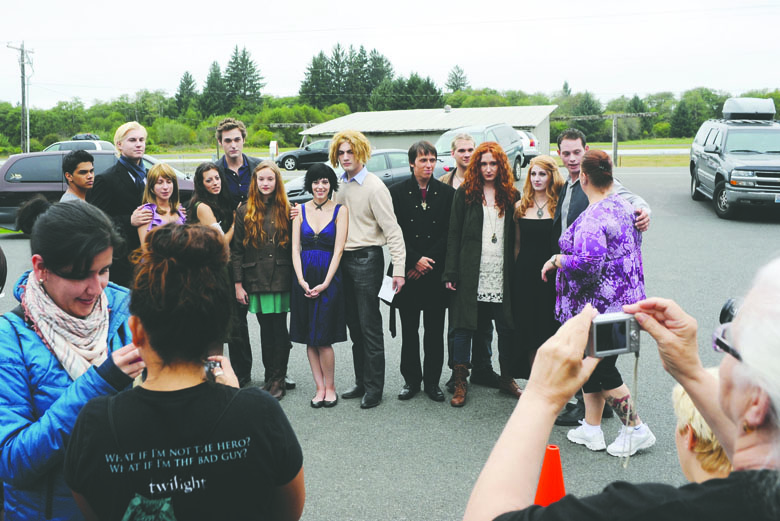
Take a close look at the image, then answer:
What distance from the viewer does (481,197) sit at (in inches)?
217

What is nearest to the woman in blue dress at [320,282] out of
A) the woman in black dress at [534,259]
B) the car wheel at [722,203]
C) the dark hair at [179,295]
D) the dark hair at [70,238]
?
the woman in black dress at [534,259]

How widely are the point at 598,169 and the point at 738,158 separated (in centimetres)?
1187

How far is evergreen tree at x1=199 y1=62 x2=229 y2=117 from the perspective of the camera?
333 ft

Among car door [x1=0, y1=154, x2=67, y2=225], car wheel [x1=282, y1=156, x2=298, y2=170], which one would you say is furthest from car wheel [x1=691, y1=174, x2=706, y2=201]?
car wheel [x1=282, y1=156, x2=298, y2=170]

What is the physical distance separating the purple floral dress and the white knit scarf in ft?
10.5

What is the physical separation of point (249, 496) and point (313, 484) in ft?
8.80

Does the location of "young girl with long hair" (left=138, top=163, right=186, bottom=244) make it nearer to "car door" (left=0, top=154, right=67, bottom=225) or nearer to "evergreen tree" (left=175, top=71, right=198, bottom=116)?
"car door" (left=0, top=154, right=67, bottom=225)

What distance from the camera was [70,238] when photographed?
6.74 feet

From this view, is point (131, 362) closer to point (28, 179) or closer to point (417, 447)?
point (417, 447)

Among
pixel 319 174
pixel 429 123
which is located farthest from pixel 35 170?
pixel 429 123

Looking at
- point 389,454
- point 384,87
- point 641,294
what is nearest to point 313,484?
point 389,454

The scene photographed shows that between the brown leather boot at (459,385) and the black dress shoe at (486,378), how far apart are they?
0.39m

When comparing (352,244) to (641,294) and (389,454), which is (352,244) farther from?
(641,294)

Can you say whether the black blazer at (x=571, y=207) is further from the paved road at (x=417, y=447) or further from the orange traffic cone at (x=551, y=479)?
the orange traffic cone at (x=551, y=479)
